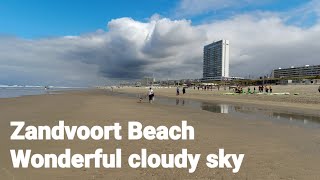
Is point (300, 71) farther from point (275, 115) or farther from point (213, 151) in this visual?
point (213, 151)

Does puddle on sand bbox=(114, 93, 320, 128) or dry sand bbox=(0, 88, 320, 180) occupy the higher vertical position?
dry sand bbox=(0, 88, 320, 180)

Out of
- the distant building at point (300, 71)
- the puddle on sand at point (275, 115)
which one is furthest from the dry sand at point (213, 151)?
the distant building at point (300, 71)

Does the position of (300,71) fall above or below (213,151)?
above

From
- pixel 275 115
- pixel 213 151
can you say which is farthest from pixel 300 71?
pixel 213 151

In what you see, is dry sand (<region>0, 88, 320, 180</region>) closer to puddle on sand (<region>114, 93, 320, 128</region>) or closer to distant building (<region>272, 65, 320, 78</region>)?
puddle on sand (<region>114, 93, 320, 128</region>)

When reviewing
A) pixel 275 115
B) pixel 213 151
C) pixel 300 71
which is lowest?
pixel 275 115

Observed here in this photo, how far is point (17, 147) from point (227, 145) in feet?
21.7

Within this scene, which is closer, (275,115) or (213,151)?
(213,151)

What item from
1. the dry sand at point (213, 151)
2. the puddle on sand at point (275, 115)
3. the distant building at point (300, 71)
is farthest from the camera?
the distant building at point (300, 71)

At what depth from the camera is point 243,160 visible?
718 cm

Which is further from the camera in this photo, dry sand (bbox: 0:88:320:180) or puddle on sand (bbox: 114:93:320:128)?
puddle on sand (bbox: 114:93:320:128)

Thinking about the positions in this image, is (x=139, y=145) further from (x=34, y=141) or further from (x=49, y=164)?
(x=34, y=141)

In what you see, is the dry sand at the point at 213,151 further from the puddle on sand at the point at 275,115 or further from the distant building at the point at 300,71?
the distant building at the point at 300,71

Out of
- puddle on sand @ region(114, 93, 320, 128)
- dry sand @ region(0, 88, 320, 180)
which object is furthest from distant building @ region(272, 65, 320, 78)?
dry sand @ region(0, 88, 320, 180)
